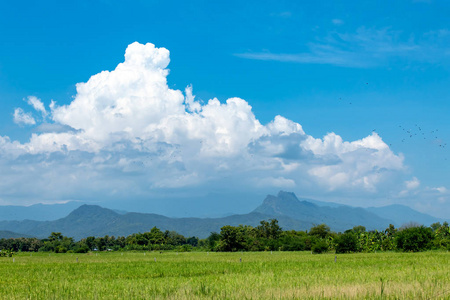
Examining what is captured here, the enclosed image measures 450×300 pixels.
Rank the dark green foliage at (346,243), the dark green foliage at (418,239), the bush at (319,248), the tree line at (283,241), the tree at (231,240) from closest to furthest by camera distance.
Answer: the dark green foliage at (418,239)
the tree line at (283,241)
the dark green foliage at (346,243)
the bush at (319,248)
the tree at (231,240)

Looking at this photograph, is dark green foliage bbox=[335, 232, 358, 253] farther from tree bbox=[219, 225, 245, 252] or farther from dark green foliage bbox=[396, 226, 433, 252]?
tree bbox=[219, 225, 245, 252]

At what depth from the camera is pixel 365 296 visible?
1741cm

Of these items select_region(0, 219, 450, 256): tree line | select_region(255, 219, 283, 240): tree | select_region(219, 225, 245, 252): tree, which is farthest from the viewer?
select_region(255, 219, 283, 240): tree

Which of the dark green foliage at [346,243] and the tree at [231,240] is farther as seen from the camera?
the tree at [231,240]

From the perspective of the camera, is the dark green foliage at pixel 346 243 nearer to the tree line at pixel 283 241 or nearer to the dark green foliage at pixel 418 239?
the tree line at pixel 283 241

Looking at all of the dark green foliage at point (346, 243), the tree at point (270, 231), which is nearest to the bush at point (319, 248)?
the dark green foliage at point (346, 243)

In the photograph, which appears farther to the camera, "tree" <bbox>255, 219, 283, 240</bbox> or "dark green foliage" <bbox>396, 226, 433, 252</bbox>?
"tree" <bbox>255, 219, 283, 240</bbox>

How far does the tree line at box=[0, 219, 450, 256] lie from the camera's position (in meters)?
67.4

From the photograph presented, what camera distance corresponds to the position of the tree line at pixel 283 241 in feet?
221

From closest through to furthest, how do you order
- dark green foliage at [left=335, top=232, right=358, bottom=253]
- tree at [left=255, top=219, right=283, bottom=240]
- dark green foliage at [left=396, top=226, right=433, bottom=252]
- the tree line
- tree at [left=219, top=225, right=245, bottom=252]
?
dark green foliage at [left=396, top=226, right=433, bottom=252] < the tree line < dark green foliage at [left=335, top=232, right=358, bottom=253] < tree at [left=219, top=225, right=245, bottom=252] < tree at [left=255, top=219, right=283, bottom=240]

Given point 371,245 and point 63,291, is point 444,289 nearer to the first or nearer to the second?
point 63,291

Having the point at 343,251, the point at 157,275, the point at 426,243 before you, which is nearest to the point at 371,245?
the point at 343,251

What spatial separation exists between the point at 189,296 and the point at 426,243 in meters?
58.4

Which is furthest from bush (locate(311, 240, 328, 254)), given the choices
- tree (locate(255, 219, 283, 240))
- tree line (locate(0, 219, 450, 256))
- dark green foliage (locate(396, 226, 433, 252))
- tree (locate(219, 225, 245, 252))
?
tree (locate(255, 219, 283, 240))
